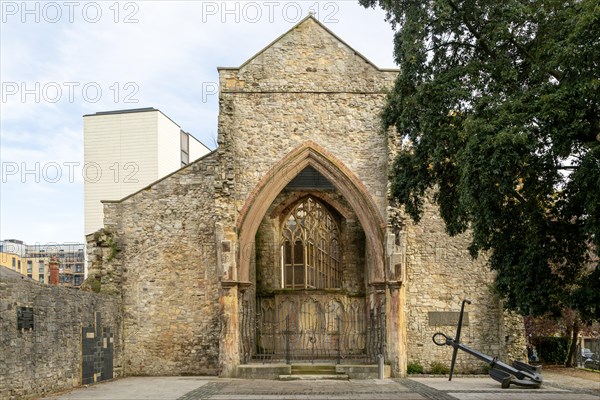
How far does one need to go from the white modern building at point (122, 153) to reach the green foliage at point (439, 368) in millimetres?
20262

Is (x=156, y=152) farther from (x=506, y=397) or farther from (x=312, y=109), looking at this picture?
(x=506, y=397)

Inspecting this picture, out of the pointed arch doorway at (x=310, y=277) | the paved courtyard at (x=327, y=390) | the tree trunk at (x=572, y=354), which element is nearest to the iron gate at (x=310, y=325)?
the pointed arch doorway at (x=310, y=277)

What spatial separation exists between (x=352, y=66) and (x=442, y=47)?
20.8ft

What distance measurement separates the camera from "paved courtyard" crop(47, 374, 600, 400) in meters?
13.1

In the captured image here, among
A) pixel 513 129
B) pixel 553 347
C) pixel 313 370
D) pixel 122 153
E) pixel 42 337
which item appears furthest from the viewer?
pixel 122 153

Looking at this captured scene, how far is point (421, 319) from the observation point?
19.1 meters

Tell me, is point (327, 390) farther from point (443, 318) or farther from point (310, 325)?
point (310, 325)

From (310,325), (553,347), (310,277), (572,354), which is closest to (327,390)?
(310,325)

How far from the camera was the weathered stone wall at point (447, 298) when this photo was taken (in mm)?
19047

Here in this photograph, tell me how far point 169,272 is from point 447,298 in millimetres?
7439

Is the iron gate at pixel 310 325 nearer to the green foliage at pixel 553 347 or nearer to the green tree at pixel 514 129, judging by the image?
the green foliage at pixel 553 347

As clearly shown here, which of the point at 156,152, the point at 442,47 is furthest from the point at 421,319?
the point at 156,152

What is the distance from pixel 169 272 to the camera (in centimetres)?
1909

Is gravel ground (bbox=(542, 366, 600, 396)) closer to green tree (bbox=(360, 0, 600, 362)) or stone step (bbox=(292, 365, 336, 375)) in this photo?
green tree (bbox=(360, 0, 600, 362))
